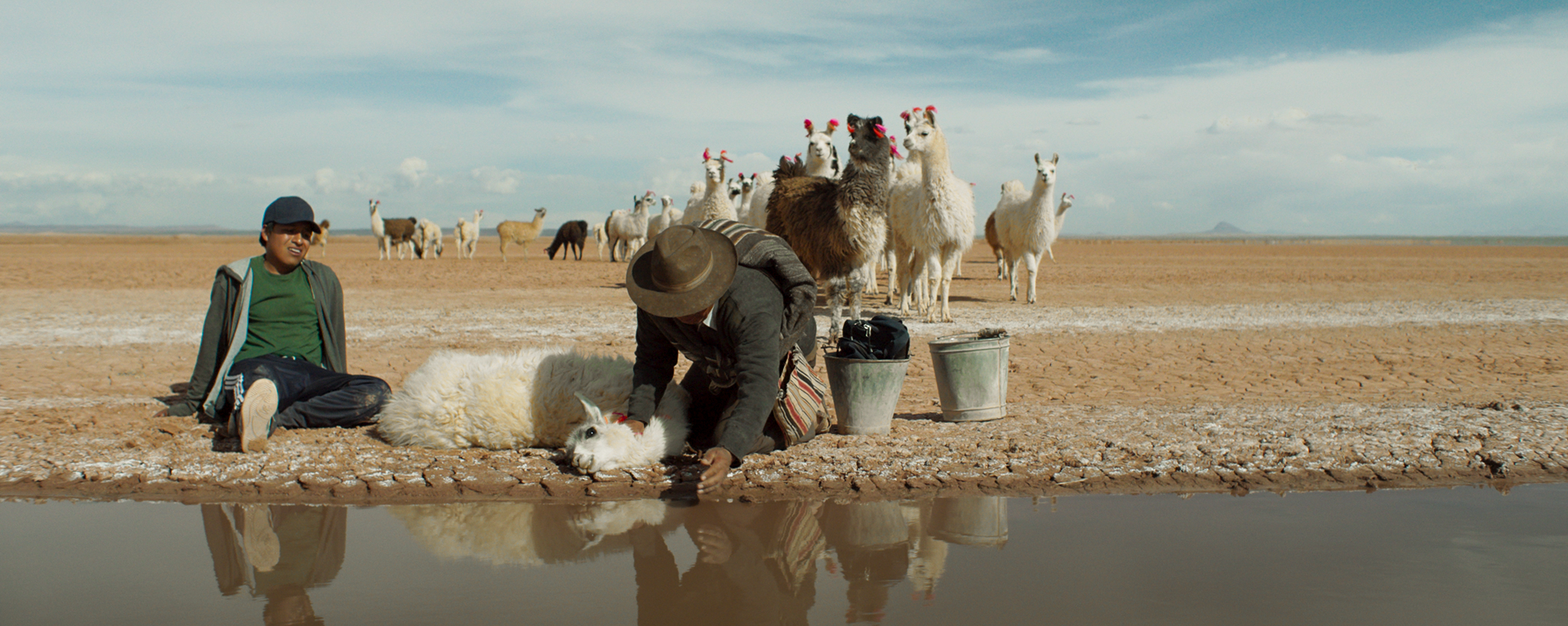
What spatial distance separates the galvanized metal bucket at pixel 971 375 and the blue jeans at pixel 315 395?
2955 mm

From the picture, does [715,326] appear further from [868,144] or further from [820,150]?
[820,150]

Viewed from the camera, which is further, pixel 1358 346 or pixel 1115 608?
pixel 1358 346

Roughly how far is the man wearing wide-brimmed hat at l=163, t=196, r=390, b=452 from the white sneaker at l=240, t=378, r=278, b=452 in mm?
180

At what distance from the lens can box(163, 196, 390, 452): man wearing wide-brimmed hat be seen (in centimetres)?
471

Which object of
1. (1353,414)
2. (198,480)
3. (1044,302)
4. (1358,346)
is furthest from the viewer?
(1044,302)

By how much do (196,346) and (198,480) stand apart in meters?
5.53

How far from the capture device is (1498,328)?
31.6 ft

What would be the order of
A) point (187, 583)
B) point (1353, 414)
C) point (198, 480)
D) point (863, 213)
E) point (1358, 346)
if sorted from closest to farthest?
point (187, 583), point (198, 480), point (1353, 414), point (1358, 346), point (863, 213)

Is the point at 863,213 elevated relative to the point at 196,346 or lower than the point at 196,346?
elevated

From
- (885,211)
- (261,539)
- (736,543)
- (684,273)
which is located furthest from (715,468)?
(885,211)

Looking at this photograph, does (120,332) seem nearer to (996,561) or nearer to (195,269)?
(996,561)

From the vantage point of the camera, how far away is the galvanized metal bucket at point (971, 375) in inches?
194

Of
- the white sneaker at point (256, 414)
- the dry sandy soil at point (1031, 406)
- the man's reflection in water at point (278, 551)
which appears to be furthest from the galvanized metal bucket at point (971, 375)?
the white sneaker at point (256, 414)

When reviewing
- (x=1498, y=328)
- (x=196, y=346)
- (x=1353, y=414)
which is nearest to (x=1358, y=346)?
(x=1498, y=328)
